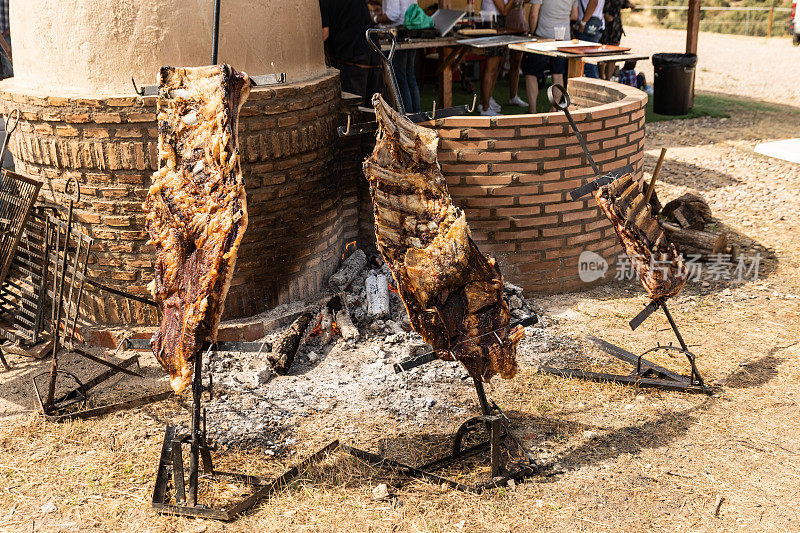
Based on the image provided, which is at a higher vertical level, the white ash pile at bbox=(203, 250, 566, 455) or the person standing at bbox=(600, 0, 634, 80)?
the person standing at bbox=(600, 0, 634, 80)

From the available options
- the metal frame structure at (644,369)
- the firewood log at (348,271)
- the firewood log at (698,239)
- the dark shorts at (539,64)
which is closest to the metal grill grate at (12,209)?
the firewood log at (348,271)

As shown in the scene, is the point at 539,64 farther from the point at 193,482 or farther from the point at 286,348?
the point at 193,482

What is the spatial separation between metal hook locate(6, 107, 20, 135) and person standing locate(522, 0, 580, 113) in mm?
6942

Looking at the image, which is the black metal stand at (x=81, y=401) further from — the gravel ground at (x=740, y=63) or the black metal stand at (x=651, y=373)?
the gravel ground at (x=740, y=63)

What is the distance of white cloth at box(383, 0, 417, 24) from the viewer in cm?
1054

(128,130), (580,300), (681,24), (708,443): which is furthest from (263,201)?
(681,24)

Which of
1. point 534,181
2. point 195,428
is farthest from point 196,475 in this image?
point 534,181

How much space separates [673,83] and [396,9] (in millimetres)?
5358

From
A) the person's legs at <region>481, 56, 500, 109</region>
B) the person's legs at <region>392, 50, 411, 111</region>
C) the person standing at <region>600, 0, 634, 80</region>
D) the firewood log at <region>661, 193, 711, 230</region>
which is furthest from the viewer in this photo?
the person standing at <region>600, 0, 634, 80</region>

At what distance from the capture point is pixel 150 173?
17.9ft

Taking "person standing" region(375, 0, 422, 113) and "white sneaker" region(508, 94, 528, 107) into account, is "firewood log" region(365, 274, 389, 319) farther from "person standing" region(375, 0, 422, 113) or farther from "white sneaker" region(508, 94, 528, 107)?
"white sneaker" region(508, 94, 528, 107)

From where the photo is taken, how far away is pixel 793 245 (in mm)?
7883

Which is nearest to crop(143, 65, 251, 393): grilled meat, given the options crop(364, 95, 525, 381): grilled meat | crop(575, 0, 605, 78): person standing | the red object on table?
crop(364, 95, 525, 381): grilled meat

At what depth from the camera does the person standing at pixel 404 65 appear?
30.2 feet
